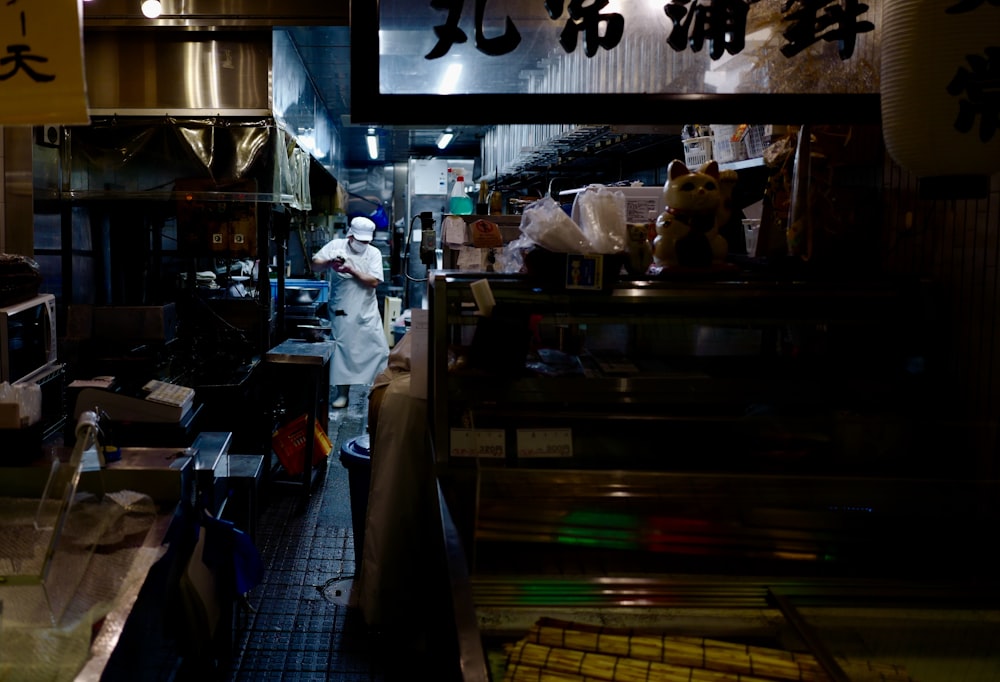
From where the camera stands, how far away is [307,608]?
4871 mm

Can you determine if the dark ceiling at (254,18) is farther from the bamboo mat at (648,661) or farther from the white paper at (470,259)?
the bamboo mat at (648,661)

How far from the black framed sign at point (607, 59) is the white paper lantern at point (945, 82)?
13.5 inches

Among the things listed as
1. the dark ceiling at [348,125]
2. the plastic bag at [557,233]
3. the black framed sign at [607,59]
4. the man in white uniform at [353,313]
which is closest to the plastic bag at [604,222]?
the plastic bag at [557,233]

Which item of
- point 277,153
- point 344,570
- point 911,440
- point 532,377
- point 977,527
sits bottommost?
point 344,570

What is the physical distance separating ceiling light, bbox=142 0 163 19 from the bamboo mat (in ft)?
20.3

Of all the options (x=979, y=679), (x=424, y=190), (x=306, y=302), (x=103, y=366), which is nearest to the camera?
(x=979, y=679)

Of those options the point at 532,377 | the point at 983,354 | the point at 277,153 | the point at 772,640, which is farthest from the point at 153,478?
the point at 277,153

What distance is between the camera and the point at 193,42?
23.7 ft

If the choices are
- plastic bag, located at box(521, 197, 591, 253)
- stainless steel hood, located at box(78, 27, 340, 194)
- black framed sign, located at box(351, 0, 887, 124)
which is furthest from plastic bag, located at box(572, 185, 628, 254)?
stainless steel hood, located at box(78, 27, 340, 194)

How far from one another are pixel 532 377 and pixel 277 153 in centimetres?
467

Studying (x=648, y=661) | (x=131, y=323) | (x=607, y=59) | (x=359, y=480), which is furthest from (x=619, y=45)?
(x=131, y=323)

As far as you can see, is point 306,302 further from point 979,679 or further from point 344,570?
point 979,679

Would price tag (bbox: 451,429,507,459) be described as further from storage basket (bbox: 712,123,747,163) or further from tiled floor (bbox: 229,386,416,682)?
storage basket (bbox: 712,123,747,163)

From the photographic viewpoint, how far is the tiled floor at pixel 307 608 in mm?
4211
